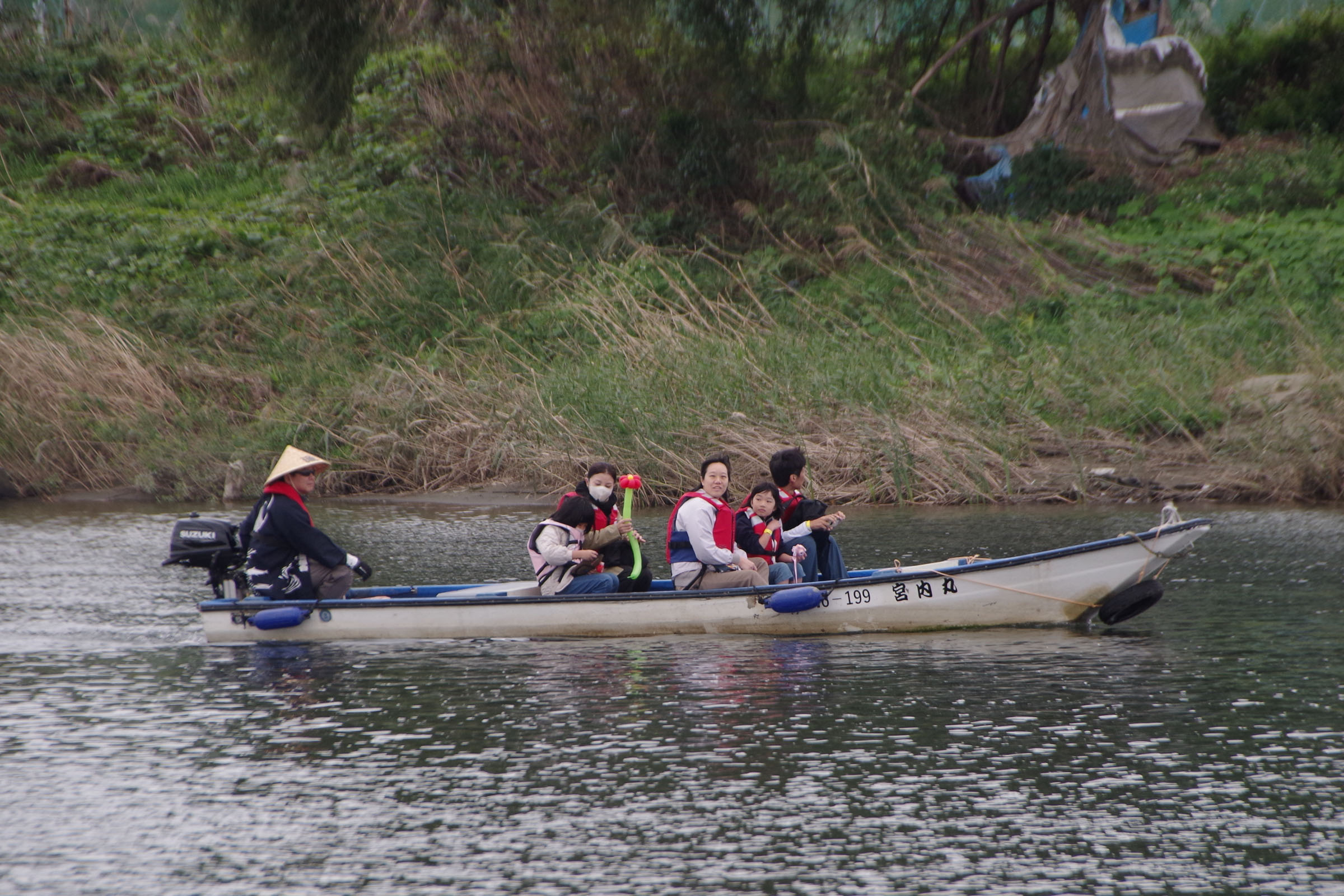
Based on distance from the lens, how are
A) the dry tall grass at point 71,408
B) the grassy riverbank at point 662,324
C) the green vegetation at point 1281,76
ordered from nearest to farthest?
the grassy riverbank at point 662,324 < the dry tall grass at point 71,408 < the green vegetation at point 1281,76

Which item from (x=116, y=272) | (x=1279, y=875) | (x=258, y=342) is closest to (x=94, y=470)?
(x=258, y=342)

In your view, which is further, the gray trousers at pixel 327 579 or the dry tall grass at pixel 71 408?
the dry tall grass at pixel 71 408

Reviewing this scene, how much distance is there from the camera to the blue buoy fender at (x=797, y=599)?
9.87 m

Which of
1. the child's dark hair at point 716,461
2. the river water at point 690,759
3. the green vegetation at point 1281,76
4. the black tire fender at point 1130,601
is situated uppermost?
the green vegetation at point 1281,76

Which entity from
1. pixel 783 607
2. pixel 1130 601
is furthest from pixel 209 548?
pixel 1130 601

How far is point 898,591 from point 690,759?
3354mm

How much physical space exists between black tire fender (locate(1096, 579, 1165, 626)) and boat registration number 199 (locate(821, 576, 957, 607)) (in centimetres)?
107

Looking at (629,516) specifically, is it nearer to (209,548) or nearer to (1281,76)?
(209,548)

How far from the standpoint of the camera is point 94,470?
68.9 feet

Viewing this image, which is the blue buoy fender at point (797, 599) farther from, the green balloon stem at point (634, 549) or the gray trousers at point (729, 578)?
the green balloon stem at point (634, 549)

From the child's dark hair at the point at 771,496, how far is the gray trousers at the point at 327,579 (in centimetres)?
299

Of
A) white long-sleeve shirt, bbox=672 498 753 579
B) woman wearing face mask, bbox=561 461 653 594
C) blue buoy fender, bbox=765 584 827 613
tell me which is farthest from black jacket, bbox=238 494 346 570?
blue buoy fender, bbox=765 584 827 613

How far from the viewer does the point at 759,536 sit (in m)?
10.3

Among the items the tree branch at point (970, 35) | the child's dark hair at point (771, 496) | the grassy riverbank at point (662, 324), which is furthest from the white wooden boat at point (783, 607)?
the tree branch at point (970, 35)
